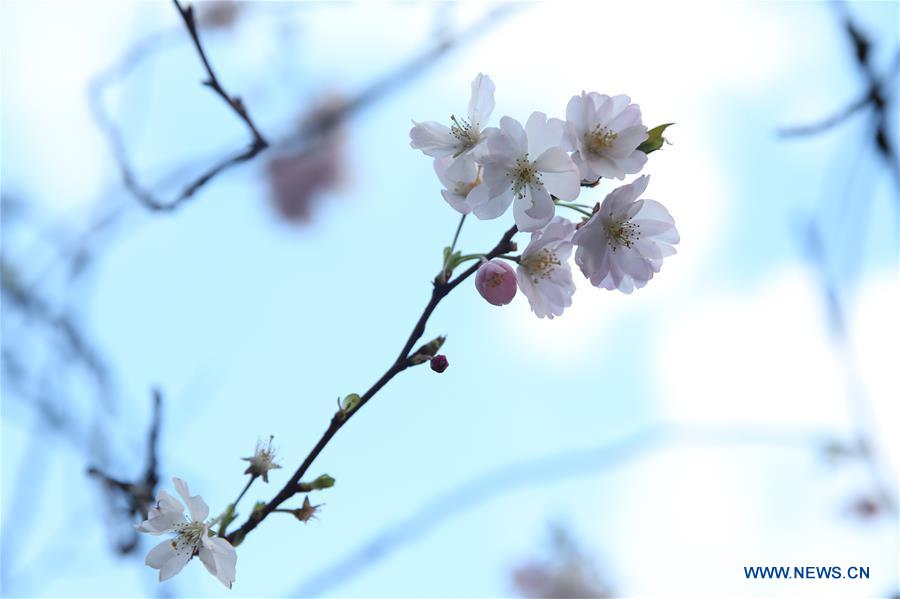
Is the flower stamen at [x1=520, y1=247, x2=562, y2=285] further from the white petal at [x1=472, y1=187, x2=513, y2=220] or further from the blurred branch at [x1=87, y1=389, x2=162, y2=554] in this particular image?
the blurred branch at [x1=87, y1=389, x2=162, y2=554]

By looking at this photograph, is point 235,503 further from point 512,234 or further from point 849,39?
point 849,39

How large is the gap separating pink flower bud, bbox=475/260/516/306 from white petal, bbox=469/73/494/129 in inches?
9.2

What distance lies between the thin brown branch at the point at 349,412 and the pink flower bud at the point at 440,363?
0.10 ft

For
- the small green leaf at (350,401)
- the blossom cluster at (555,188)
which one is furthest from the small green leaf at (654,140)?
the small green leaf at (350,401)

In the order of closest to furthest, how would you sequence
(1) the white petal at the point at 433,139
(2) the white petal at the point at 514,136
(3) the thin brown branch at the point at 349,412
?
(3) the thin brown branch at the point at 349,412 < (2) the white petal at the point at 514,136 < (1) the white petal at the point at 433,139

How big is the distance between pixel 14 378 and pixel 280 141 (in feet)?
2.85

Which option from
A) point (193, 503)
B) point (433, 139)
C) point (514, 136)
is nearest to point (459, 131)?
point (433, 139)

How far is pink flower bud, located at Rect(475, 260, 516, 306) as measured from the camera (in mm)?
1020

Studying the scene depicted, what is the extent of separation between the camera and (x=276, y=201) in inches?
184

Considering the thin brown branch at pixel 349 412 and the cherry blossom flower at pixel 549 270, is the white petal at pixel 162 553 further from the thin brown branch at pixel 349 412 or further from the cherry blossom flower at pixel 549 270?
the cherry blossom flower at pixel 549 270

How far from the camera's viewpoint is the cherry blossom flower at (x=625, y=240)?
3.50 feet

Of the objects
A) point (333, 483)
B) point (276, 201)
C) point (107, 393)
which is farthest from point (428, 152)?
point (276, 201)

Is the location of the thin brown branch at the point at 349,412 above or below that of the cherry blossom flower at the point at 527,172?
below

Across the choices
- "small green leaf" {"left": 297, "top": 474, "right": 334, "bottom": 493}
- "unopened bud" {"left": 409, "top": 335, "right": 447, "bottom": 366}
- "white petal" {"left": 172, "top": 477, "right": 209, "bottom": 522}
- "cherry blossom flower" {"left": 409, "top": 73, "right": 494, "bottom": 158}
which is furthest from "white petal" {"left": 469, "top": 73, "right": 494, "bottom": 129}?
"white petal" {"left": 172, "top": 477, "right": 209, "bottom": 522}
